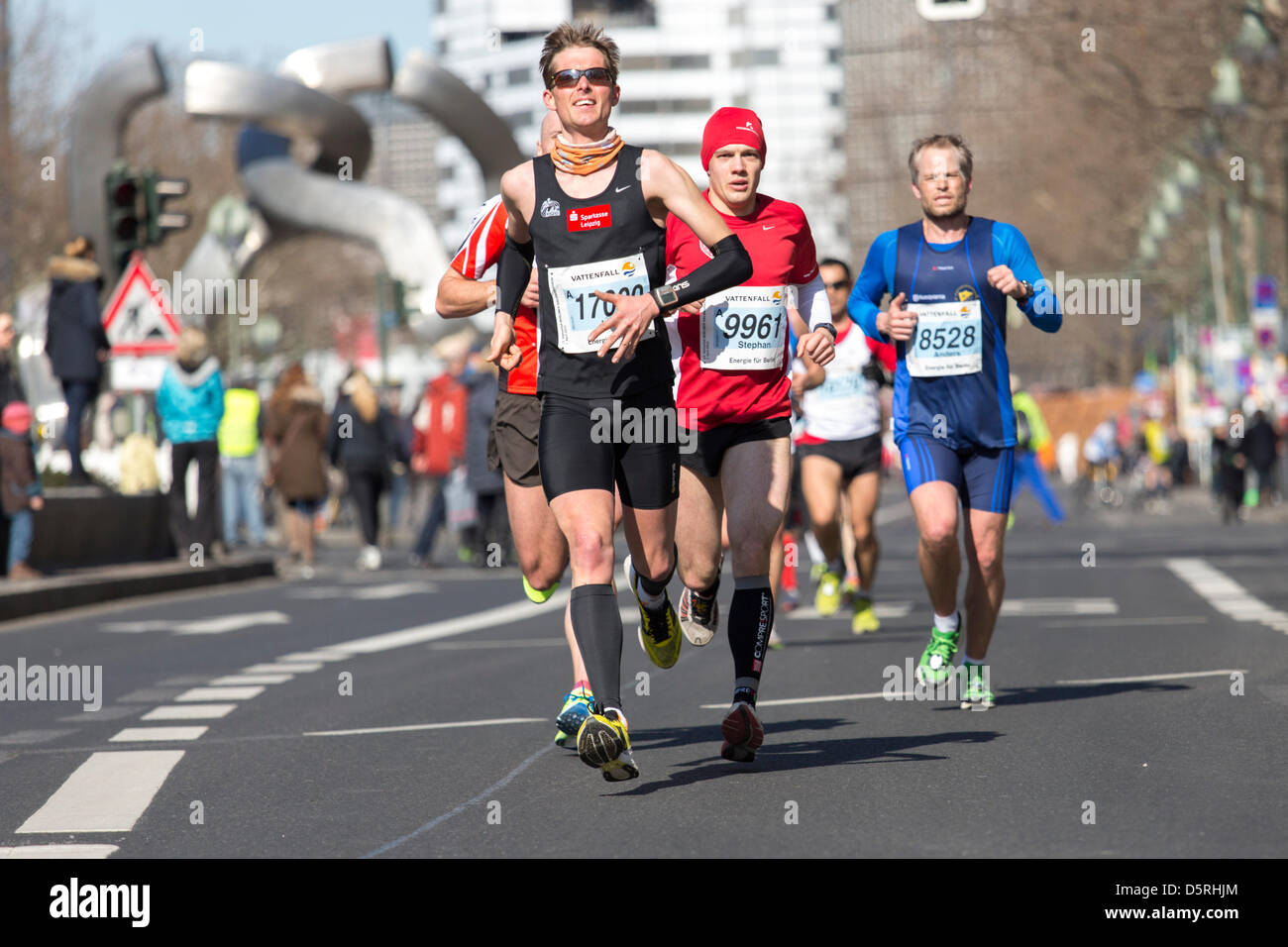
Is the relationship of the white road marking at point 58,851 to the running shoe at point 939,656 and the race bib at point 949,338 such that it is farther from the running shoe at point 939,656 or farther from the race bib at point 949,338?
the race bib at point 949,338

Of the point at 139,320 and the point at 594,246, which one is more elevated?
the point at 139,320

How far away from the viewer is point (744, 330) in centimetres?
794

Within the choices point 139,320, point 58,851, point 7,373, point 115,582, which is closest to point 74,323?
point 7,373

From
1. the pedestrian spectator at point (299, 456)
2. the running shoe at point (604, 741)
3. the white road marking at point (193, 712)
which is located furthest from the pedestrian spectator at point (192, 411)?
the running shoe at point (604, 741)

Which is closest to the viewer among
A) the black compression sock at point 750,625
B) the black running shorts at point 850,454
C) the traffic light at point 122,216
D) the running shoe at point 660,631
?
the black compression sock at point 750,625

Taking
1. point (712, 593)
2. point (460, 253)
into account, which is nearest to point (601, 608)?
point (712, 593)

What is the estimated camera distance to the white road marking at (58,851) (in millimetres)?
6129

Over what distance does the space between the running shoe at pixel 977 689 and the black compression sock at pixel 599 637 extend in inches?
103

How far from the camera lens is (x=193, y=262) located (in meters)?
38.7

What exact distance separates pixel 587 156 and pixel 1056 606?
29.9 feet

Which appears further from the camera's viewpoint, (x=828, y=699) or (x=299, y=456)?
(x=299, y=456)

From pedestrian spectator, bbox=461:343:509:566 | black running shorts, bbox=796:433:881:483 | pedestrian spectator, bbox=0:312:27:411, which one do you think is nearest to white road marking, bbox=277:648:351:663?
black running shorts, bbox=796:433:881:483

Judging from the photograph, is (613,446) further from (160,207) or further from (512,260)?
(160,207)
